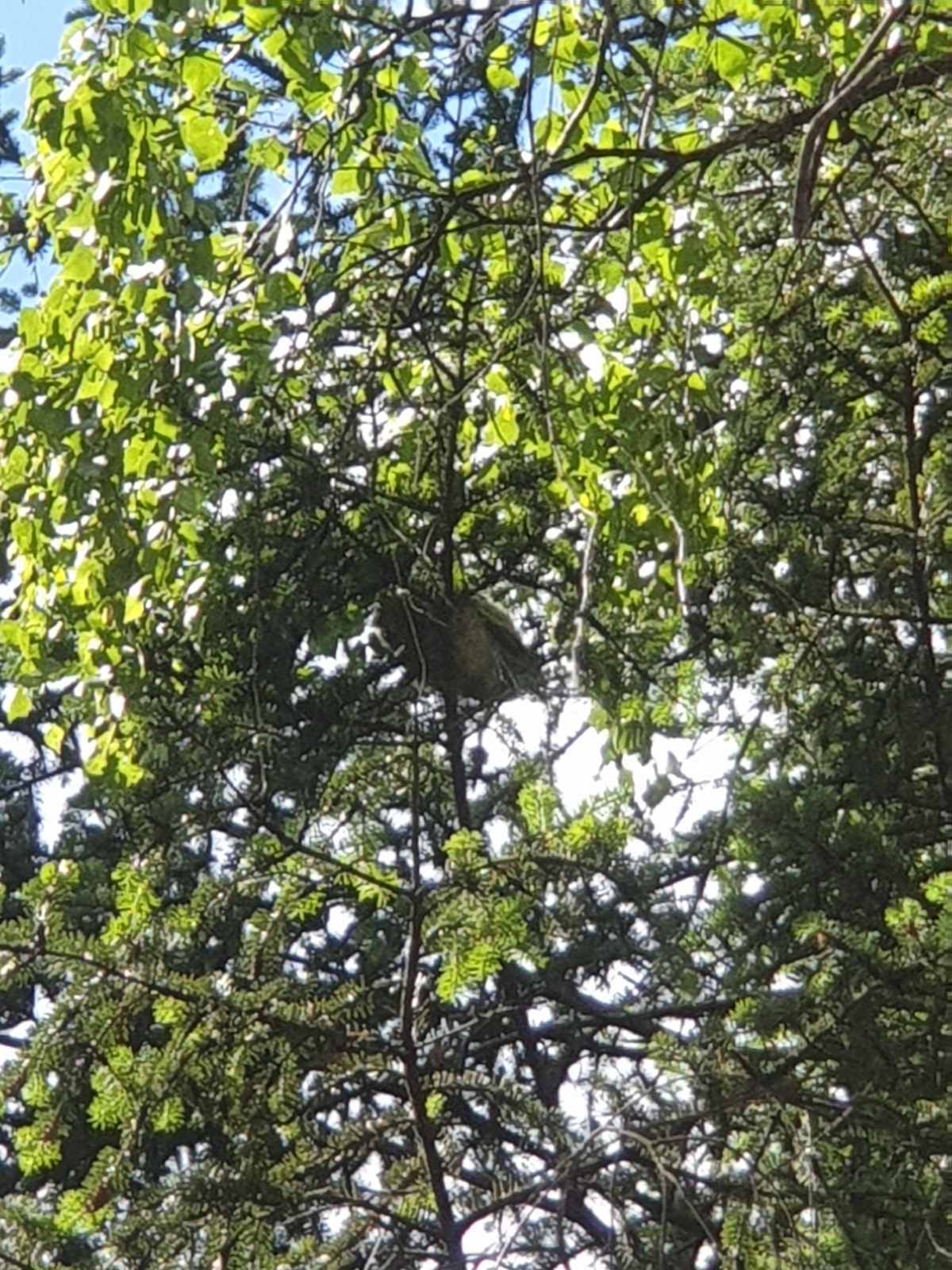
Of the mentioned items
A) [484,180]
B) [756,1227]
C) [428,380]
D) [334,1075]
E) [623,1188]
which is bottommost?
[756,1227]

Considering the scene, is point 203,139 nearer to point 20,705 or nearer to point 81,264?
point 81,264

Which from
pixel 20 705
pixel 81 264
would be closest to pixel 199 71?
pixel 81 264

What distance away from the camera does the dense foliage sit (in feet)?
8.44

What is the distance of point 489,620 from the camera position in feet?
13.0

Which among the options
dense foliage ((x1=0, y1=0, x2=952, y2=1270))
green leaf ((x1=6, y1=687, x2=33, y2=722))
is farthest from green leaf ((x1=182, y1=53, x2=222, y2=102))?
green leaf ((x1=6, y1=687, x2=33, y2=722))

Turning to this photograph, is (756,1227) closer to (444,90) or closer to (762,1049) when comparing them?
(762,1049)

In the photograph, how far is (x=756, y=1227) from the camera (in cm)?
271

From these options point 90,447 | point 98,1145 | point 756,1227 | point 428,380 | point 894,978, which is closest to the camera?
point 90,447

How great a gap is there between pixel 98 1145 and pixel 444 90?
2436 mm

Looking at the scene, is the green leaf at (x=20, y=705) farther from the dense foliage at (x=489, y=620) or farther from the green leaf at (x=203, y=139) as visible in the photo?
the green leaf at (x=203, y=139)

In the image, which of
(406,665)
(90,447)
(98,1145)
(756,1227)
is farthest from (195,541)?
(98,1145)

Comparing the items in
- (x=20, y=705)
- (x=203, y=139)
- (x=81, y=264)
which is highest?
(x=203, y=139)

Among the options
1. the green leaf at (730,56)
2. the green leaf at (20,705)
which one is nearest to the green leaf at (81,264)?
the green leaf at (20,705)

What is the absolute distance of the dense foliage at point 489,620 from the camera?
101 inches
